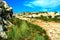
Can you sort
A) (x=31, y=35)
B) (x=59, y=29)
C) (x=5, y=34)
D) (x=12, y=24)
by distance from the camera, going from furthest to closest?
(x=59, y=29) → (x=12, y=24) → (x=31, y=35) → (x=5, y=34)

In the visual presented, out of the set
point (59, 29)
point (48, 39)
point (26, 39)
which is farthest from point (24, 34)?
point (59, 29)

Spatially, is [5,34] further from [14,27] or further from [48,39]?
[48,39]

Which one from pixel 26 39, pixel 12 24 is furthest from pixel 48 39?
pixel 12 24

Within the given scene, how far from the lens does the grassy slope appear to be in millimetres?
24888

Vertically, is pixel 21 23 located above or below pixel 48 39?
above

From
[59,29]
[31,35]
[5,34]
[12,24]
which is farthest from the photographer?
[59,29]

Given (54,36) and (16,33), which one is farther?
Result: (54,36)

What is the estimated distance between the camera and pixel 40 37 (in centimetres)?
2589

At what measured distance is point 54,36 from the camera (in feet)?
89.8

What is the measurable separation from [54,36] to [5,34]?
638 centimetres

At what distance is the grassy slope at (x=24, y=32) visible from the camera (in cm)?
2489

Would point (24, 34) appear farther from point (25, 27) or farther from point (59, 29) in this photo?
point (59, 29)

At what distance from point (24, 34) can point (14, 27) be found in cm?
181

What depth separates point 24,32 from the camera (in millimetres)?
25984
